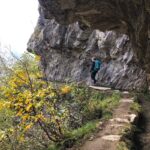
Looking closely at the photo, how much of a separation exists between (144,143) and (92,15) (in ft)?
21.0

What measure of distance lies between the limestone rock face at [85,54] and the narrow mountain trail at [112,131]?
19.5ft

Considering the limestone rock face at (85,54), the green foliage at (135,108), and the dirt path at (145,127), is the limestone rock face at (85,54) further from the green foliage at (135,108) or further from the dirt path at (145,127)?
the green foliage at (135,108)

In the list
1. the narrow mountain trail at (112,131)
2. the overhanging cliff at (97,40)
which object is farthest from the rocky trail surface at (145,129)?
the overhanging cliff at (97,40)

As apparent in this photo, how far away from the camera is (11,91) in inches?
487

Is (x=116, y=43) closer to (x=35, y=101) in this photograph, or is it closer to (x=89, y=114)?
(x=89, y=114)

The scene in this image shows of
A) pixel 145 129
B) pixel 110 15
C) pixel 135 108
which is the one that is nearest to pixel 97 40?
pixel 110 15

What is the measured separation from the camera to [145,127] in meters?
Result: 15.3

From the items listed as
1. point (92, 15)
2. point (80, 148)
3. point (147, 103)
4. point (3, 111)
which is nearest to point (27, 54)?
point (3, 111)

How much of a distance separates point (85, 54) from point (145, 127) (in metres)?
16.8

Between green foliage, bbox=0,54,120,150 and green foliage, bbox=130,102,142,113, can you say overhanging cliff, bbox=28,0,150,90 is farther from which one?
green foliage, bbox=0,54,120,150

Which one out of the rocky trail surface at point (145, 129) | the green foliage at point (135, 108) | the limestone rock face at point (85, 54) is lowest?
the rocky trail surface at point (145, 129)

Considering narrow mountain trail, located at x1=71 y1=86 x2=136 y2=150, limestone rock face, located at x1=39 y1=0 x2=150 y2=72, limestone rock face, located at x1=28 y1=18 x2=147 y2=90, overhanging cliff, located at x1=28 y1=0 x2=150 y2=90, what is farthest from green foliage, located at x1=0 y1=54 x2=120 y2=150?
limestone rock face, located at x1=28 y1=18 x2=147 y2=90

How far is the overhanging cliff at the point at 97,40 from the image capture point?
15.5m

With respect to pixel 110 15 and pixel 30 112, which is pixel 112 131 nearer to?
pixel 30 112
